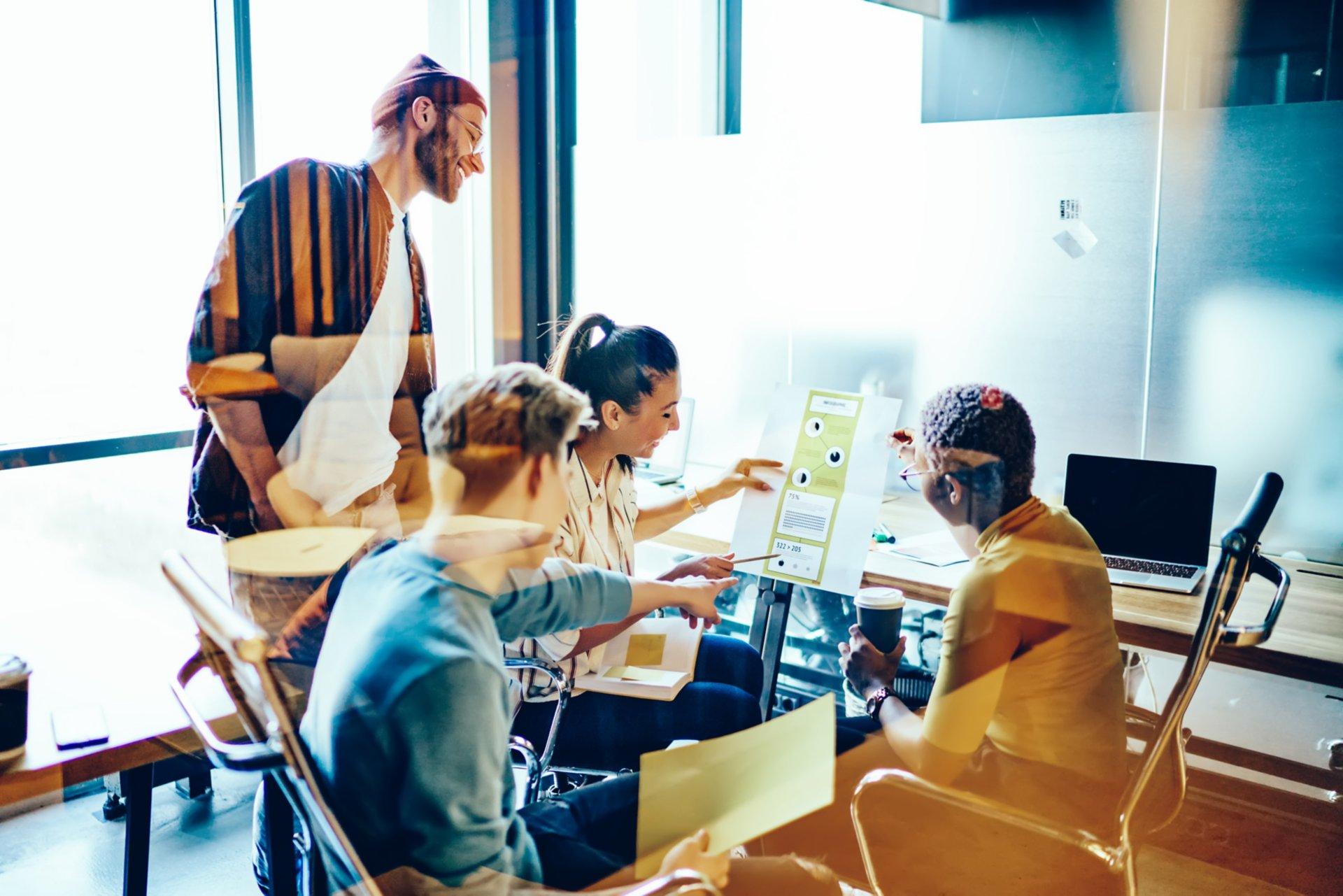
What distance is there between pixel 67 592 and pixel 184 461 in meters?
0.43

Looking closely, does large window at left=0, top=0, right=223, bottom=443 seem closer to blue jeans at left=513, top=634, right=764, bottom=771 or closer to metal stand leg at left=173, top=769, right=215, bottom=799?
metal stand leg at left=173, top=769, right=215, bottom=799

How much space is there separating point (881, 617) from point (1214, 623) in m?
0.67

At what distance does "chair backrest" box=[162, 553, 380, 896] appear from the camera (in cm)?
96

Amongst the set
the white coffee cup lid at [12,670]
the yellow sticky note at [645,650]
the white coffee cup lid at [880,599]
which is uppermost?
the white coffee cup lid at [12,670]

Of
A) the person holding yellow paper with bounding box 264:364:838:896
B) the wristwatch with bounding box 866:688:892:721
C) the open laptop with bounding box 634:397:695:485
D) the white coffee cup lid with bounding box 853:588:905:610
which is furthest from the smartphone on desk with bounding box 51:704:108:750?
the open laptop with bounding box 634:397:695:485

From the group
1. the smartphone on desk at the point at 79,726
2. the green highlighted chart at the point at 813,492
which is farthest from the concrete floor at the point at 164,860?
the green highlighted chart at the point at 813,492

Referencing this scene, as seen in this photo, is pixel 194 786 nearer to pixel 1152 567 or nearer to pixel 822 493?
pixel 822 493

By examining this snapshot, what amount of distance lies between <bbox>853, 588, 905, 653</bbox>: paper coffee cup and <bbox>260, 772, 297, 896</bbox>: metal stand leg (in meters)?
1.00

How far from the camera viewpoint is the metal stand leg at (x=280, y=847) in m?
1.41

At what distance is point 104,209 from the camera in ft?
7.46

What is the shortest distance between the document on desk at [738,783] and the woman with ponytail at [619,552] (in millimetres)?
296

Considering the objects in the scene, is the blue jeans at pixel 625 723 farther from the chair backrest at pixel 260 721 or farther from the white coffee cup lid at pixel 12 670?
the white coffee cup lid at pixel 12 670

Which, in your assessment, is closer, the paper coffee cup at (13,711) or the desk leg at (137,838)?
the paper coffee cup at (13,711)

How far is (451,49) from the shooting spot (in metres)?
2.96
